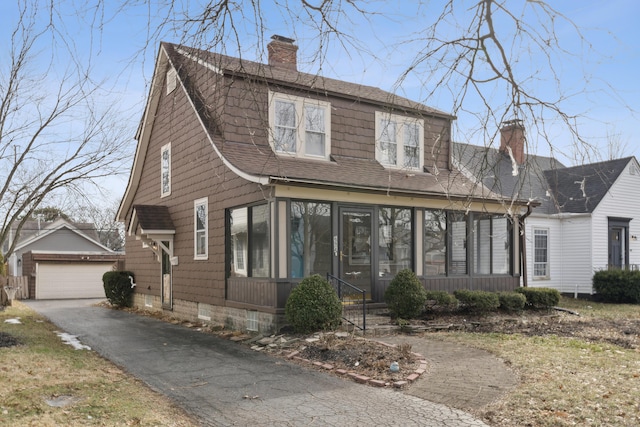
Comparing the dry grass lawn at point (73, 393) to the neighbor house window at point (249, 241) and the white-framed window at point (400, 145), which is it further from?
the white-framed window at point (400, 145)

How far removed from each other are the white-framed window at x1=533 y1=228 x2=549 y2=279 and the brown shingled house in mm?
5807

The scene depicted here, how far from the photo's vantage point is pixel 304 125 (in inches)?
561

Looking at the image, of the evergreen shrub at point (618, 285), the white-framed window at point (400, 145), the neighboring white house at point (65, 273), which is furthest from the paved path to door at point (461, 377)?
the neighboring white house at point (65, 273)

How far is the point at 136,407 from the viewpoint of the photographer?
6.28m

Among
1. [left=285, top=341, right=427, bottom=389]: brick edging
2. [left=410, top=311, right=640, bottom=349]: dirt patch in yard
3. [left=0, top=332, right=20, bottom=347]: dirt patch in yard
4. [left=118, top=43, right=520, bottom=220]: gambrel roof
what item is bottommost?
[left=410, top=311, right=640, bottom=349]: dirt patch in yard

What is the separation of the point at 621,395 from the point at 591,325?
6.98 m

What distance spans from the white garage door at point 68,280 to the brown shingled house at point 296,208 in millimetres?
15361

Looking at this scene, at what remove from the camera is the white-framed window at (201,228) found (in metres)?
14.6

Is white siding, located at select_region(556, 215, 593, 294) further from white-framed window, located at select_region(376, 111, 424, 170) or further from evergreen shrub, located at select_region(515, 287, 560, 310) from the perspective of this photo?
white-framed window, located at select_region(376, 111, 424, 170)

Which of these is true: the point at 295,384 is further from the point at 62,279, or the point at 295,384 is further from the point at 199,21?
the point at 62,279

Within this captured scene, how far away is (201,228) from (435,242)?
619 centimetres

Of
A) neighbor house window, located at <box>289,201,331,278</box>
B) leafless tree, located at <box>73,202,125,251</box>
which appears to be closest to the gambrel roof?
neighbor house window, located at <box>289,201,331,278</box>

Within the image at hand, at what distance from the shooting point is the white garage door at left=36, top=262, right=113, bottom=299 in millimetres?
30266

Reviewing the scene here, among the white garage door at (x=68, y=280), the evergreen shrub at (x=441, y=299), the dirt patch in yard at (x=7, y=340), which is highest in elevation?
the evergreen shrub at (x=441, y=299)
